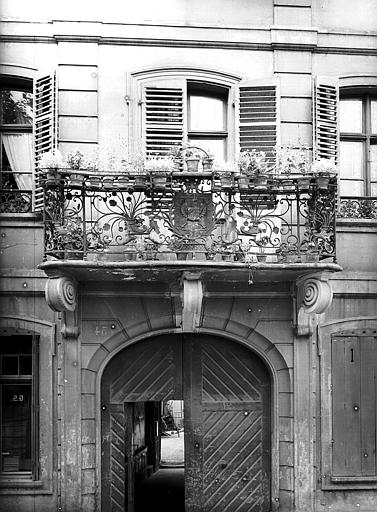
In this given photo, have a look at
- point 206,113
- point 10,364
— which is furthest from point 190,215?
point 10,364

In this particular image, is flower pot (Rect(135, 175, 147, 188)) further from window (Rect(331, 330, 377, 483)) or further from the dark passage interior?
the dark passage interior

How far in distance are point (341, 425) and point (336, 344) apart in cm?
116

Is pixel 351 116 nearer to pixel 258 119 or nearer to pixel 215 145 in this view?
pixel 258 119

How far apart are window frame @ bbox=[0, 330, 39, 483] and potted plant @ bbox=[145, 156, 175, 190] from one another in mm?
2879

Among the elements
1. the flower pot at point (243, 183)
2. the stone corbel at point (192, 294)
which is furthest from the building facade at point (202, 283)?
the flower pot at point (243, 183)

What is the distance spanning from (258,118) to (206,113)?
81cm

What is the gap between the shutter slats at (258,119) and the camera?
12195mm

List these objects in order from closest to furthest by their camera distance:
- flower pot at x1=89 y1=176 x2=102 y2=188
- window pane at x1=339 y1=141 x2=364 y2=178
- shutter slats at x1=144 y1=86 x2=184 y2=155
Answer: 1. flower pot at x1=89 y1=176 x2=102 y2=188
2. shutter slats at x1=144 y1=86 x2=184 y2=155
3. window pane at x1=339 y1=141 x2=364 y2=178

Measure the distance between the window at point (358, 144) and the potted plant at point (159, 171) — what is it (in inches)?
120

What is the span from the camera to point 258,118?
1220 centimetres

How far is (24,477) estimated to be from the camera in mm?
11695

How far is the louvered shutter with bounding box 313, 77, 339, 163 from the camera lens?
12.2 meters

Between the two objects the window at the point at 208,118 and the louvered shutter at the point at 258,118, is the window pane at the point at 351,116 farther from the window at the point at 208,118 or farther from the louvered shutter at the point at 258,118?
the window at the point at 208,118

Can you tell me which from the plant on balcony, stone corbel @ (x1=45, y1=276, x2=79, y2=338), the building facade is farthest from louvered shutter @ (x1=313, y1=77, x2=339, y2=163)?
stone corbel @ (x1=45, y1=276, x2=79, y2=338)
